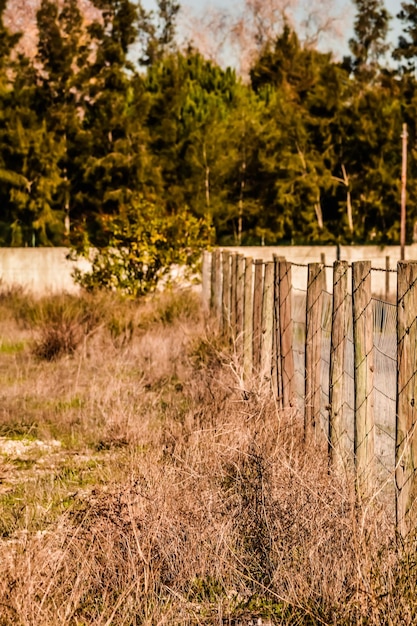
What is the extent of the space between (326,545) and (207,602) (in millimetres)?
555

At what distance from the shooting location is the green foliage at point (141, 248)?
16.4m

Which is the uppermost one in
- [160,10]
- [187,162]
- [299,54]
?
[160,10]

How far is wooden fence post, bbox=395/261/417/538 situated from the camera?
4.14 metres

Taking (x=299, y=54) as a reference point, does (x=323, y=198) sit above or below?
below

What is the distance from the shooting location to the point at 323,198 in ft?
125

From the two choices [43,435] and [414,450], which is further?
[43,435]

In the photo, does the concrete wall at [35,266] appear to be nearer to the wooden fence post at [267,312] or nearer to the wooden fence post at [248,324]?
the wooden fence post at [248,324]

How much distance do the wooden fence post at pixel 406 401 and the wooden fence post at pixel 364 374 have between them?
573 millimetres

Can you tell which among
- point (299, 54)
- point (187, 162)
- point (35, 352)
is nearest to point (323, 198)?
point (187, 162)

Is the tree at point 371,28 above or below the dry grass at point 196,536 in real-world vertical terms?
above

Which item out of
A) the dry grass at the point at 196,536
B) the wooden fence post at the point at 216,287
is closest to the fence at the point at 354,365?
the dry grass at the point at 196,536

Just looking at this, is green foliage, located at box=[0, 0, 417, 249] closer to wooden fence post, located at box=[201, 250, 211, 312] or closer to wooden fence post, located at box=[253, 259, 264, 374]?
wooden fence post, located at box=[201, 250, 211, 312]

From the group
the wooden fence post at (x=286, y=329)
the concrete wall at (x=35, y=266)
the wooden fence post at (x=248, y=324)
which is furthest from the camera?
the concrete wall at (x=35, y=266)

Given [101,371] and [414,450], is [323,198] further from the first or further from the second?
[414,450]
